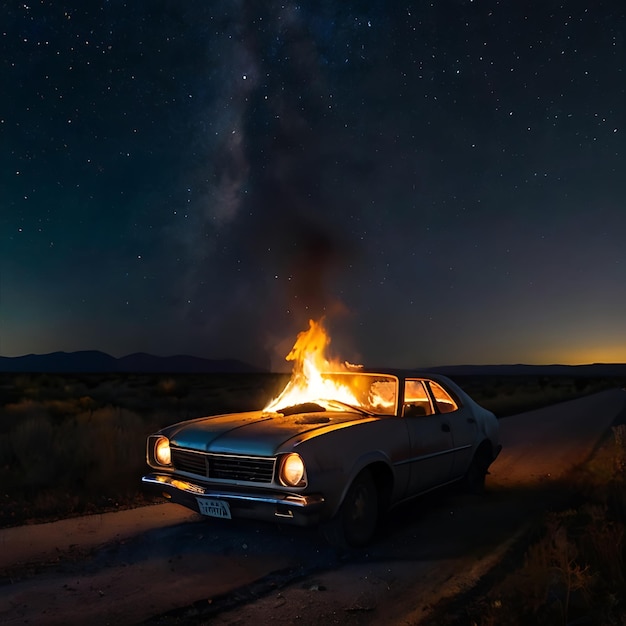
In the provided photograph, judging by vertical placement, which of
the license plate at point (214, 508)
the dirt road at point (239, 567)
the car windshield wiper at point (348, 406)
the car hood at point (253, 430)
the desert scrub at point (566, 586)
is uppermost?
the car windshield wiper at point (348, 406)

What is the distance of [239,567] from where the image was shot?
4.76 m

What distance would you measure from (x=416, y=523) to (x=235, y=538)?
1832mm

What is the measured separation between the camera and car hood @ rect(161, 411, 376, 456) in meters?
4.96

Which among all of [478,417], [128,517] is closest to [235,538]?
[128,517]

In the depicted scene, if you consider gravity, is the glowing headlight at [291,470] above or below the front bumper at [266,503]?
above

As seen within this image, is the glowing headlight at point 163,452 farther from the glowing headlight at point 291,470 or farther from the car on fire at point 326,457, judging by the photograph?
the glowing headlight at point 291,470

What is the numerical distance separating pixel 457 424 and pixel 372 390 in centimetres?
110

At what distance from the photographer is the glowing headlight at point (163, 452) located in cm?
565

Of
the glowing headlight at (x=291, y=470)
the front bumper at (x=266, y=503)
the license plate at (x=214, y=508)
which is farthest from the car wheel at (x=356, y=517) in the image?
the license plate at (x=214, y=508)

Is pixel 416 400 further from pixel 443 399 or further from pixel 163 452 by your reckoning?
pixel 163 452

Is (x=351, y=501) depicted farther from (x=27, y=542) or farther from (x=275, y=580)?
(x=27, y=542)

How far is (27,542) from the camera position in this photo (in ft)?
17.9

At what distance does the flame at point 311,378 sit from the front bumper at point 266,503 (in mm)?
1666

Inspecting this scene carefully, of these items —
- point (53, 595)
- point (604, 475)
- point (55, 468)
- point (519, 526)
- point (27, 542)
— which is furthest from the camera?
point (55, 468)
